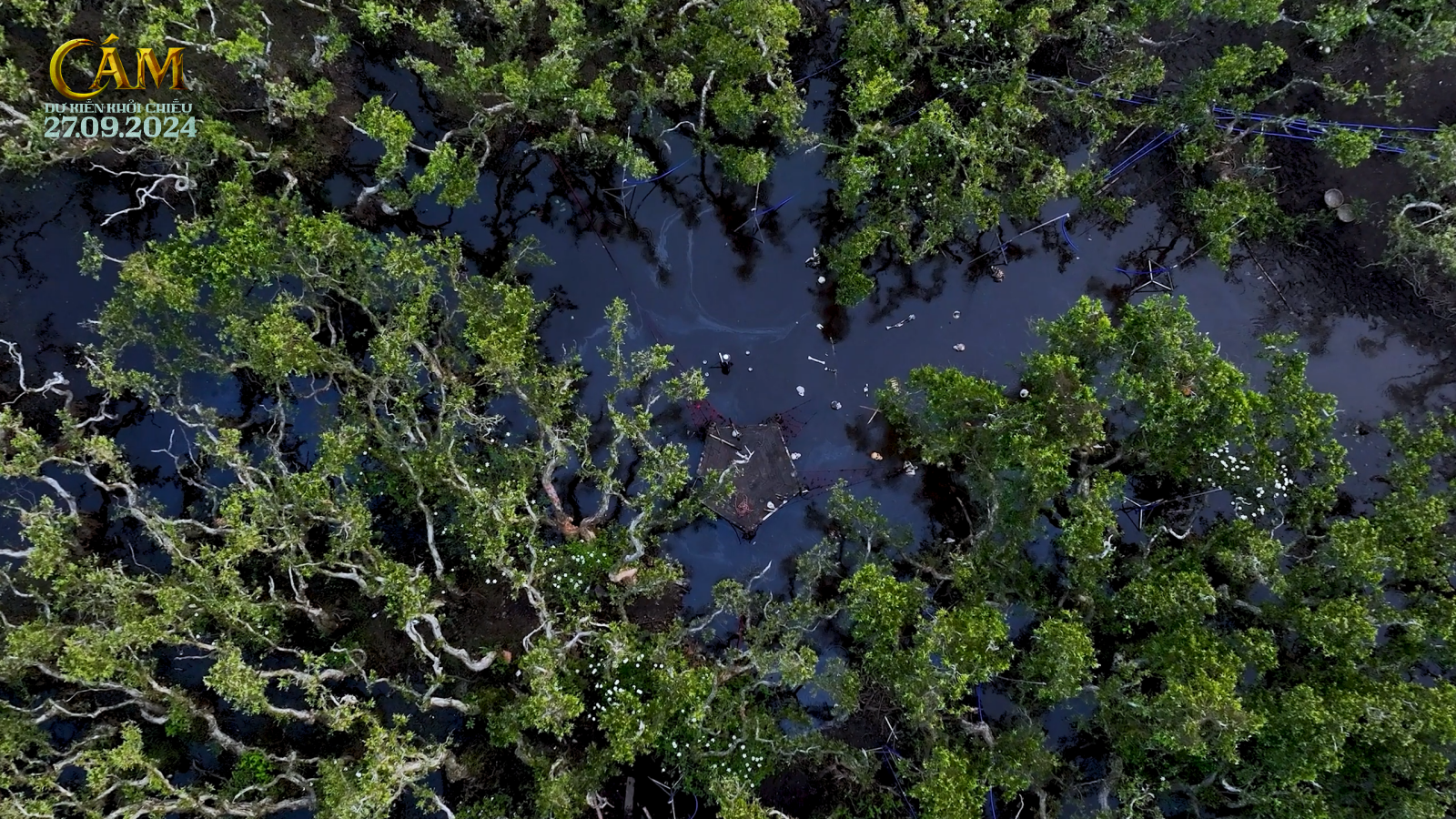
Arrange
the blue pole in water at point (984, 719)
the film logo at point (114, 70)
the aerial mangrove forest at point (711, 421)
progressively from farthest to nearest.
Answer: the film logo at point (114, 70), the blue pole in water at point (984, 719), the aerial mangrove forest at point (711, 421)

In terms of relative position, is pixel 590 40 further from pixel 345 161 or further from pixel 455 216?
pixel 345 161

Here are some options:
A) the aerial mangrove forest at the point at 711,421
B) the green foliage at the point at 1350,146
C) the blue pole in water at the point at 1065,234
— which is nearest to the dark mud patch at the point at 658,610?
the aerial mangrove forest at the point at 711,421

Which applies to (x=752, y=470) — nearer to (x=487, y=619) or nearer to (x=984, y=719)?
(x=487, y=619)

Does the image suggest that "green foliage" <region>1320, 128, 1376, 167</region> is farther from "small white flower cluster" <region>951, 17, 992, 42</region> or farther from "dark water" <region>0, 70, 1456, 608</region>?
"small white flower cluster" <region>951, 17, 992, 42</region>

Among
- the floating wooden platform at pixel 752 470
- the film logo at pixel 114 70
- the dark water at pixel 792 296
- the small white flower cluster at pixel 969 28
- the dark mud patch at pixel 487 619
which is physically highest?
the film logo at pixel 114 70

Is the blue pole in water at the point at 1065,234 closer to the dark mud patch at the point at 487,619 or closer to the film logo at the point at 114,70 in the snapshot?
the dark mud patch at the point at 487,619

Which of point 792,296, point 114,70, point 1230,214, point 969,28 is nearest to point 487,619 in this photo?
point 792,296

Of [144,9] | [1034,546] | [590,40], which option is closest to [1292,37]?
→ [1034,546]

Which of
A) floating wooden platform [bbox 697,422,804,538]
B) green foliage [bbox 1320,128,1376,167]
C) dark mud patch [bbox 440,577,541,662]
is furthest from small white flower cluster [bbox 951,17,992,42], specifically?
dark mud patch [bbox 440,577,541,662]
